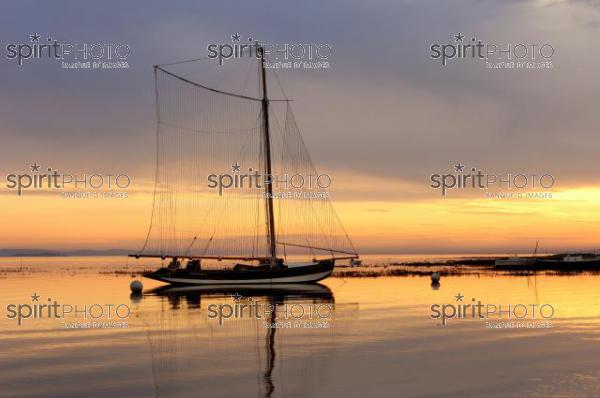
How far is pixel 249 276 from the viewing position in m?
77.7

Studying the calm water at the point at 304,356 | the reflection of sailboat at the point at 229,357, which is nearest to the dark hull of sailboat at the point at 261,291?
the calm water at the point at 304,356

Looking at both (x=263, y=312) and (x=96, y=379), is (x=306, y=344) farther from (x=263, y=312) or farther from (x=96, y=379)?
(x=263, y=312)

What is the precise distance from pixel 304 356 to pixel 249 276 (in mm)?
48945

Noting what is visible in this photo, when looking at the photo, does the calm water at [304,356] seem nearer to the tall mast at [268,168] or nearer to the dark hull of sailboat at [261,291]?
the dark hull of sailboat at [261,291]

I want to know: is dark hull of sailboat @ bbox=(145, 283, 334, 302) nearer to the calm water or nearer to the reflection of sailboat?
the calm water

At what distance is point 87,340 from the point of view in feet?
112

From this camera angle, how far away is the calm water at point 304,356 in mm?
23122

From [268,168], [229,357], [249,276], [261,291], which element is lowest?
[261,291]

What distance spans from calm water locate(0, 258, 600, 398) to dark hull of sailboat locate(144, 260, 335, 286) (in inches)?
1085

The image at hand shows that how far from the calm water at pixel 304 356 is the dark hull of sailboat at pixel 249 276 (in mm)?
27567

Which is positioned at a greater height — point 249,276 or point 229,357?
point 249,276

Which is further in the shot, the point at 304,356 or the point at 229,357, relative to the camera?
the point at 229,357

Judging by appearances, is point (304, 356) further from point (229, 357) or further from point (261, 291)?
point (261, 291)

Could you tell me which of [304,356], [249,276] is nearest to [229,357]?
[304,356]
